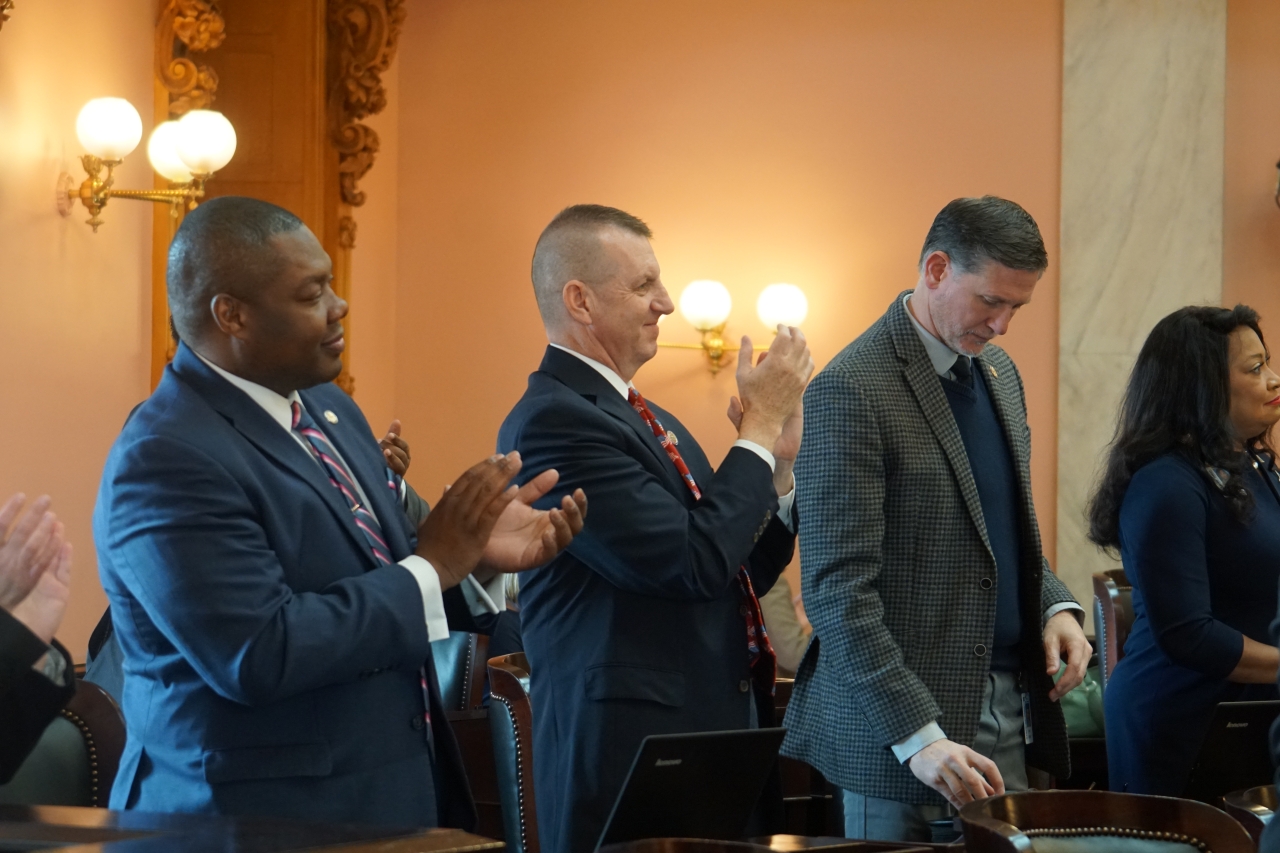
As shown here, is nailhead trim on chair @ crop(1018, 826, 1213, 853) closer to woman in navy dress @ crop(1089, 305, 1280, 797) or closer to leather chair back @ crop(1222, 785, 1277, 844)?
leather chair back @ crop(1222, 785, 1277, 844)

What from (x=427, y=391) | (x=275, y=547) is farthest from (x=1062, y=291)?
(x=275, y=547)

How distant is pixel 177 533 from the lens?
1872 mm

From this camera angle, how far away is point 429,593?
6.58 ft

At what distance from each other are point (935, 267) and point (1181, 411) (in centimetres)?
77

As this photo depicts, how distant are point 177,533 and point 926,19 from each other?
5.75 meters

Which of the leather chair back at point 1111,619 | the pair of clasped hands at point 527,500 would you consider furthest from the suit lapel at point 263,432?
the leather chair back at point 1111,619

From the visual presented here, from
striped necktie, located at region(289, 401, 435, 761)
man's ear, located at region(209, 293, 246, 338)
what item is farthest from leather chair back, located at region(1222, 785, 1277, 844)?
man's ear, located at region(209, 293, 246, 338)

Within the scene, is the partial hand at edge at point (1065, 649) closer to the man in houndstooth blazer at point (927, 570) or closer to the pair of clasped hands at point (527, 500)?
the man in houndstooth blazer at point (927, 570)

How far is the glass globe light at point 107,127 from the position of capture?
4.55 metres

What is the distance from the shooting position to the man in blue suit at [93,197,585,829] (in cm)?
187

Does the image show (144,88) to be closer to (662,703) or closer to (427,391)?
(427,391)

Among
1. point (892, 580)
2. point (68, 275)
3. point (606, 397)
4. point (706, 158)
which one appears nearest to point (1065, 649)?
point (892, 580)

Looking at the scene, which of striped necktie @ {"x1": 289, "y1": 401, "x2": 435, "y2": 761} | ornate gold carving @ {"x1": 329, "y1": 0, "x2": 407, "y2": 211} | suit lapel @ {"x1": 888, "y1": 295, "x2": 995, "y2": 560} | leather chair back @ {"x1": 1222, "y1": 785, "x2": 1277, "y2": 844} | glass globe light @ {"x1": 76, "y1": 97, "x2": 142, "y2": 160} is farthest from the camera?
ornate gold carving @ {"x1": 329, "y1": 0, "x2": 407, "y2": 211}

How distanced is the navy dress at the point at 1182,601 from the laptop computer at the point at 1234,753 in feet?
0.14
